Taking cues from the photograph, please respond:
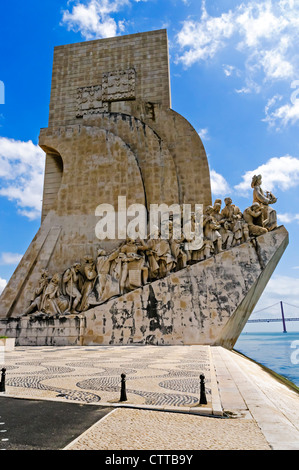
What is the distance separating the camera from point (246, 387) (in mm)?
2734

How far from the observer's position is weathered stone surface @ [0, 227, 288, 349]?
8.10 metres

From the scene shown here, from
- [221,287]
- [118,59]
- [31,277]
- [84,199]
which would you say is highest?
[118,59]

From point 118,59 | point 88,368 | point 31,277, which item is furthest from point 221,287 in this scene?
point 118,59

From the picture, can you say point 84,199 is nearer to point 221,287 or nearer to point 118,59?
point 221,287

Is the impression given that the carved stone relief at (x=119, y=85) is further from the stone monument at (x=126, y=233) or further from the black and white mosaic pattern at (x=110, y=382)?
the black and white mosaic pattern at (x=110, y=382)

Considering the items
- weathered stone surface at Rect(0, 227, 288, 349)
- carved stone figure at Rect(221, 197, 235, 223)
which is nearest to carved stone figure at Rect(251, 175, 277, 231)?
weathered stone surface at Rect(0, 227, 288, 349)

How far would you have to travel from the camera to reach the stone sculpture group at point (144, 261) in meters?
9.08

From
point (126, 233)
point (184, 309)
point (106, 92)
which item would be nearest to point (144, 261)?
point (184, 309)

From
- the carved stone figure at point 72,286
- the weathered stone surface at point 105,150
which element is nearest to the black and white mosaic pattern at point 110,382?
the carved stone figure at point 72,286

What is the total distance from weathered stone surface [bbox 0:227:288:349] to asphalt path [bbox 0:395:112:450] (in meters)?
6.04

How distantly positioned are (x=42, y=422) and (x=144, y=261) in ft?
24.4

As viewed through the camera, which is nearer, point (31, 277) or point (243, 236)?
point (243, 236)

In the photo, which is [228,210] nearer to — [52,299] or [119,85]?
[52,299]
